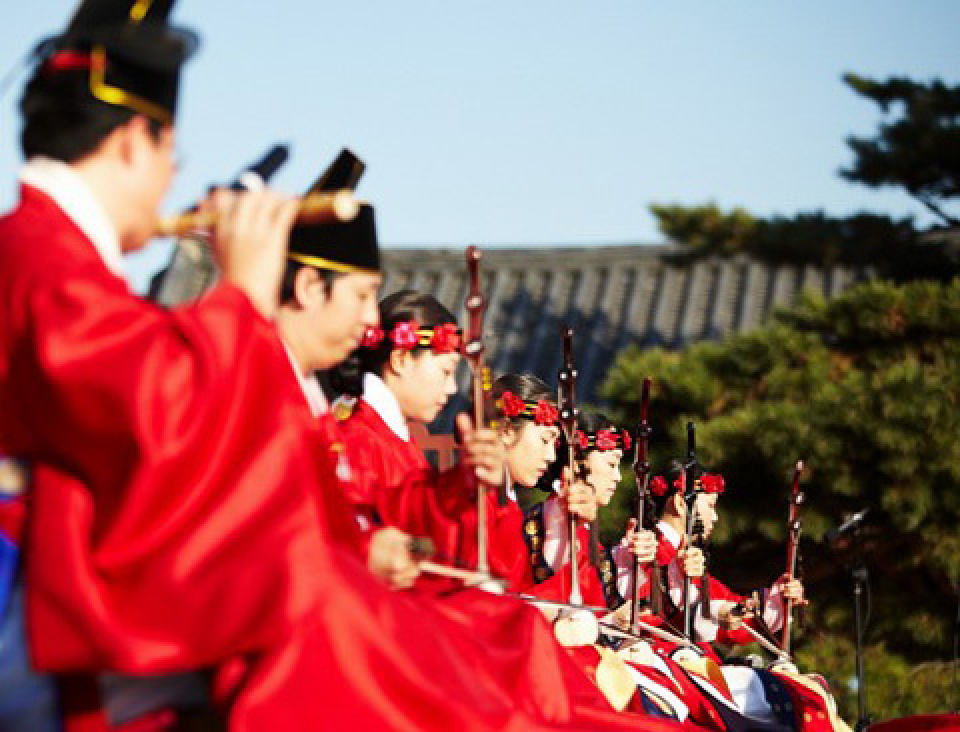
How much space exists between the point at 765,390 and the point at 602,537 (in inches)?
63.0

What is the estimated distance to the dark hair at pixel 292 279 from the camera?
12.8 ft

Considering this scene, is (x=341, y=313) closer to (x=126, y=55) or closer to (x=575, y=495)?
(x=126, y=55)

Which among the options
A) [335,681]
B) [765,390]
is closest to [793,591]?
[765,390]

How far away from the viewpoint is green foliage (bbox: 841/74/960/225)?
10.5 m

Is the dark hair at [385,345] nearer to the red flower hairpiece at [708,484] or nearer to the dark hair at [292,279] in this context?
the dark hair at [292,279]

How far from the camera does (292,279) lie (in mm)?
3908

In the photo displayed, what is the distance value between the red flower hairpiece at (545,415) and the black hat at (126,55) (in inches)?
125

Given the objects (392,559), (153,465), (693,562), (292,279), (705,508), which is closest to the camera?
(153,465)

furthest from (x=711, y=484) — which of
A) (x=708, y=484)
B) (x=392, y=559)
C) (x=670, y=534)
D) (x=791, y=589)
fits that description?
(x=392, y=559)

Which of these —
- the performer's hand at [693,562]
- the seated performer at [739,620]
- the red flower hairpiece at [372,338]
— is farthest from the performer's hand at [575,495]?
→ the performer's hand at [693,562]

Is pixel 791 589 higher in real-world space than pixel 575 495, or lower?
lower

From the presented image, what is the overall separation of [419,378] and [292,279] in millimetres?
1171

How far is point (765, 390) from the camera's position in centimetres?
986

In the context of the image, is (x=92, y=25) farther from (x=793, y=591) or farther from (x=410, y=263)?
(x=410, y=263)
